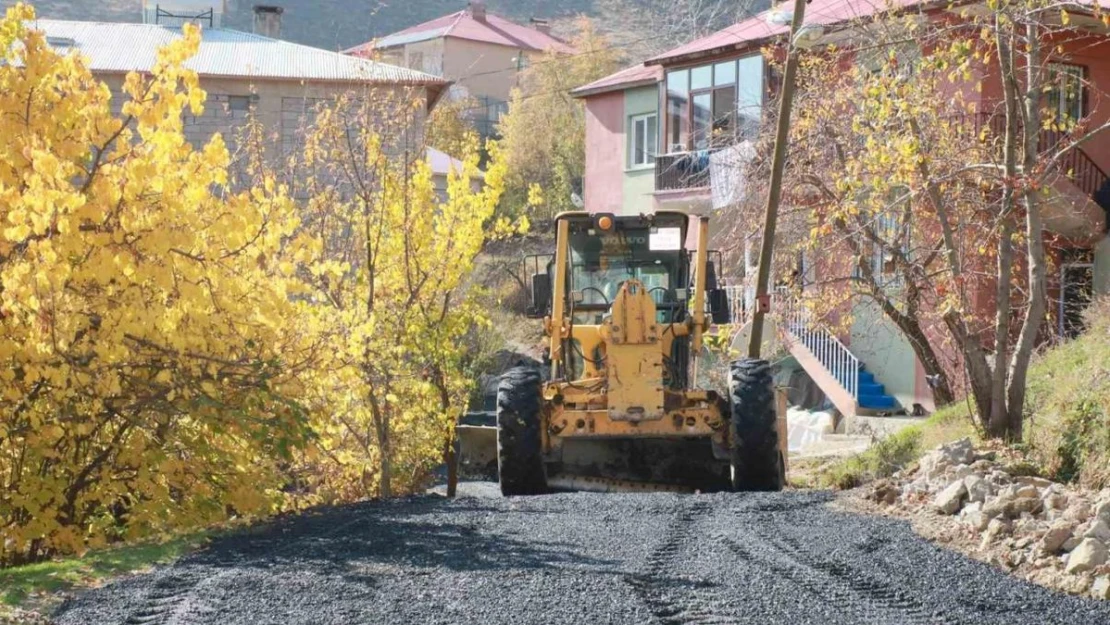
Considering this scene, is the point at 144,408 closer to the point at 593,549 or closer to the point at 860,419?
the point at 593,549

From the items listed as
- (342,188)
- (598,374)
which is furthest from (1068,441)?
(342,188)

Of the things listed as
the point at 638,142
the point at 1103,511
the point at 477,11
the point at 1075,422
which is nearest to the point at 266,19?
the point at 638,142

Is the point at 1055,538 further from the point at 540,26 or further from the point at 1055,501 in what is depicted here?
the point at 540,26

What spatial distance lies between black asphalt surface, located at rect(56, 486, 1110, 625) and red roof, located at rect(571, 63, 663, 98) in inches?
1011

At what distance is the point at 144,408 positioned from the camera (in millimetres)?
11766

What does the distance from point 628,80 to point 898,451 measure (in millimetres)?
20674

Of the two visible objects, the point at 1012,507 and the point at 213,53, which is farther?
the point at 213,53

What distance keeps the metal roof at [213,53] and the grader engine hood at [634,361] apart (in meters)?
18.8

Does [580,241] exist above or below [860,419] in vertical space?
above

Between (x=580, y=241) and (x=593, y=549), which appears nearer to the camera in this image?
(x=593, y=549)

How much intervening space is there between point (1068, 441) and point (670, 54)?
68.5 feet

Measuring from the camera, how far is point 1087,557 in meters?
9.00

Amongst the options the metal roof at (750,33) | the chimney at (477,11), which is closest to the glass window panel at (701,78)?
the metal roof at (750,33)

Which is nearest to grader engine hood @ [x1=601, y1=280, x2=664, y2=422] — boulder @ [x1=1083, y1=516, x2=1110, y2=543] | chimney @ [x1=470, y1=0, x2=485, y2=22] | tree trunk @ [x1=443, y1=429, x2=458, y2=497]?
tree trunk @ [x1=443, y1=429, x2=458, y2=497]
